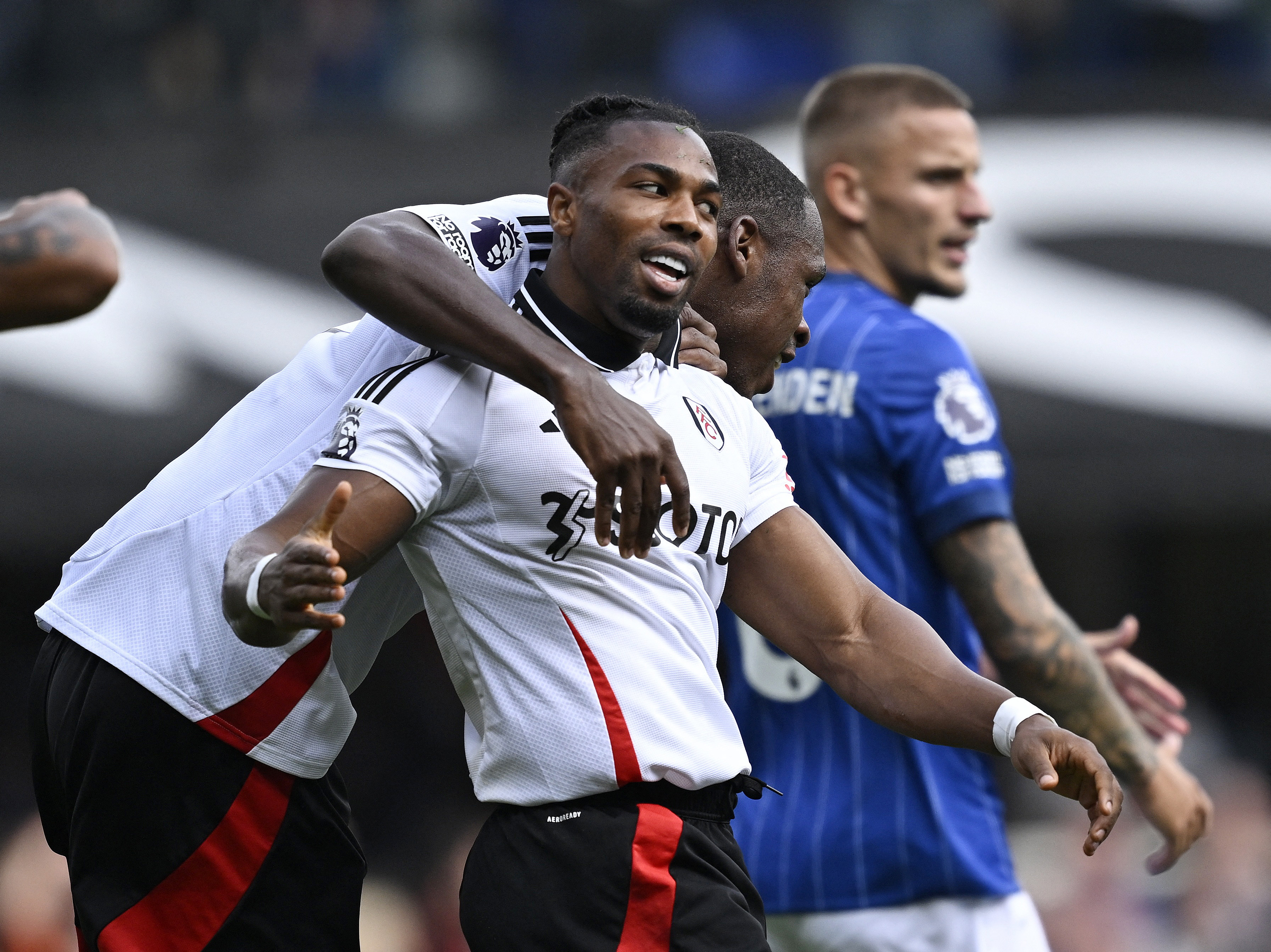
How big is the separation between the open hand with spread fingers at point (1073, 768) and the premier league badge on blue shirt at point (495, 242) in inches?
48.7

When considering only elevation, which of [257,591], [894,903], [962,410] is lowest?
[894,903]

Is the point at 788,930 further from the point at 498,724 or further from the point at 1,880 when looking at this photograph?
the point at 1,880

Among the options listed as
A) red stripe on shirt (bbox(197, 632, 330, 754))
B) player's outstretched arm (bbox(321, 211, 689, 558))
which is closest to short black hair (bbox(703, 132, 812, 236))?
player's outstretched arm (bbox(321, 211, 689, 558))

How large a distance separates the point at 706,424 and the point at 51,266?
3.65 ft

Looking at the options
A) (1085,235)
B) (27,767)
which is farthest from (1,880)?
(1085,235)

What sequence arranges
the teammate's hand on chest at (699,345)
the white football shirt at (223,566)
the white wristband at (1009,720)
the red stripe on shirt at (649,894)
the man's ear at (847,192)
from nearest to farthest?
the red stripe on shirt at (649,894) < the white wristband at (1009,720) < the white football shirt at (223,566) < the teammate's hand on chest at (699,345) < the man's ear at (847,192)

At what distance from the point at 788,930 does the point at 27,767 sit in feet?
24.1

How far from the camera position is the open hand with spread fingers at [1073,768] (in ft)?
8.97

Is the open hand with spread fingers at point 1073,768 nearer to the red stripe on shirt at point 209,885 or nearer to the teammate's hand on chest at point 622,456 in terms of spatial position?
the teammate's hand on chest at point 622,456

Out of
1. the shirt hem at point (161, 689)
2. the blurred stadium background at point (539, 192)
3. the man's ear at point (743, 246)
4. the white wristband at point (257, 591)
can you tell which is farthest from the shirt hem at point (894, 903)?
the blurred stadium background at point (539, 192)

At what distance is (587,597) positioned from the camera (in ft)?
9.10

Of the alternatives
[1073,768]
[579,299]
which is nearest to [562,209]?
[579,299]

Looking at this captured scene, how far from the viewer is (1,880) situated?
26.5 ft

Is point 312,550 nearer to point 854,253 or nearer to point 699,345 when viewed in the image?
point 699,345
